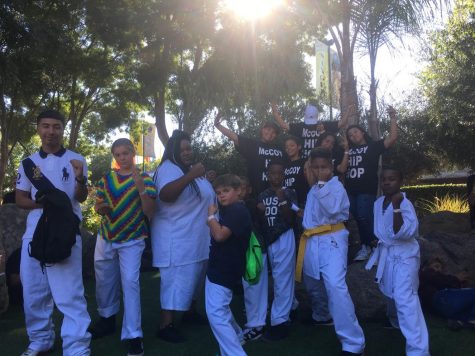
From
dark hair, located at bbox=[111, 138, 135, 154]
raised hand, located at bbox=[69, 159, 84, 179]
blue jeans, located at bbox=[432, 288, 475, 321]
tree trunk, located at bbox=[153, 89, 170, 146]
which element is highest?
tree trunk, located at bbox=[153, 89, 170, 146]

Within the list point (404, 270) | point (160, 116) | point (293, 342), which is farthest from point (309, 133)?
point (160, 116)

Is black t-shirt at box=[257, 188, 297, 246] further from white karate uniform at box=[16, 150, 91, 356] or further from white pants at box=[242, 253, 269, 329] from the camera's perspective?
white karate uniform at box=[16, 150, 91, 356]

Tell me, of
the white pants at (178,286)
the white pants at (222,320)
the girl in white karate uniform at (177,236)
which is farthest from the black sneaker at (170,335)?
the white pants at (222,320)

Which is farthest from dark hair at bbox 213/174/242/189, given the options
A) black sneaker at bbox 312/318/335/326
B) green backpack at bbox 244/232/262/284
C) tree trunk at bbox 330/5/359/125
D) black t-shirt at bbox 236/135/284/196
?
tree trunk at bbox 330/5/359/125

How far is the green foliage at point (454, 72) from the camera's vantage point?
12117 millimetres

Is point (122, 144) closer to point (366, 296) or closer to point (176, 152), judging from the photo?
point (176, 152)

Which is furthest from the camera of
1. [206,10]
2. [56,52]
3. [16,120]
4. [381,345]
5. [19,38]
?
[16,120]

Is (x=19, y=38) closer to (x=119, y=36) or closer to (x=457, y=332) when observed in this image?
(x=119, y=36)

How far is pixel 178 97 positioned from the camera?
1839 cm

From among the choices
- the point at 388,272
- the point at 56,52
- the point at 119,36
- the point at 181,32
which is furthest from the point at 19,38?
the point at 388,272

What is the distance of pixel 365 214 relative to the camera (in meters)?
5.94

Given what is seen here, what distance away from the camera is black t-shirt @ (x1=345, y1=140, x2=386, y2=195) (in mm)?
5961

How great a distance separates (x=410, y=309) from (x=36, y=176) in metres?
3.32

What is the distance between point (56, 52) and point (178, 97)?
262 inches
